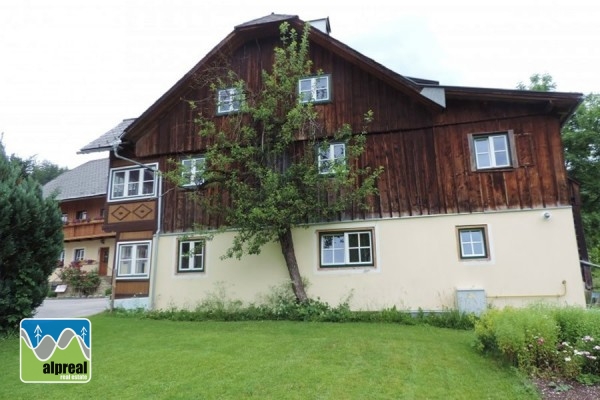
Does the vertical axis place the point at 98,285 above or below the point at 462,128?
below

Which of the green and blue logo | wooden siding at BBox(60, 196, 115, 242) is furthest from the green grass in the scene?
wooden siding at BBox(60, 196, 115, 242)

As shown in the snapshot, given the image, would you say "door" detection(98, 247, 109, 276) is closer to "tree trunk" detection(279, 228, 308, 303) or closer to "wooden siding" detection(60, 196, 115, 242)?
"wooden siding" detection(60, 196, 115, 242)

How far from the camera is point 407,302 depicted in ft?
36.1

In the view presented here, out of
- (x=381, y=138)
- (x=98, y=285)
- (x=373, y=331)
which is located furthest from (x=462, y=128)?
(x=98, y=285)

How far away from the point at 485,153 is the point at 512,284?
3.58 m

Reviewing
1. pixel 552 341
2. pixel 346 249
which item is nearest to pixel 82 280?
pixel 346 249

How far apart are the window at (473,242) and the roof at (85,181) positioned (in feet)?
71.4

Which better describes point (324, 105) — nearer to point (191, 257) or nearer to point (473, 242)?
point (473, 242)

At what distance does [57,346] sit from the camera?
367cm

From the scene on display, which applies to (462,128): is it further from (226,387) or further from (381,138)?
(226,387)

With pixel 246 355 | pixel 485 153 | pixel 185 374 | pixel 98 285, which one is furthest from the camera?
pixel 98 285

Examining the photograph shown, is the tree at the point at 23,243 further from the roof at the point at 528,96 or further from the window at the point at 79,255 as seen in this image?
the window at the point at 79,255

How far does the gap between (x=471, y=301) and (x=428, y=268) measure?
4.34ft

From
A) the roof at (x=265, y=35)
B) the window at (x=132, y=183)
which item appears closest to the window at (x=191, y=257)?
the window at (x=132, y=183)
